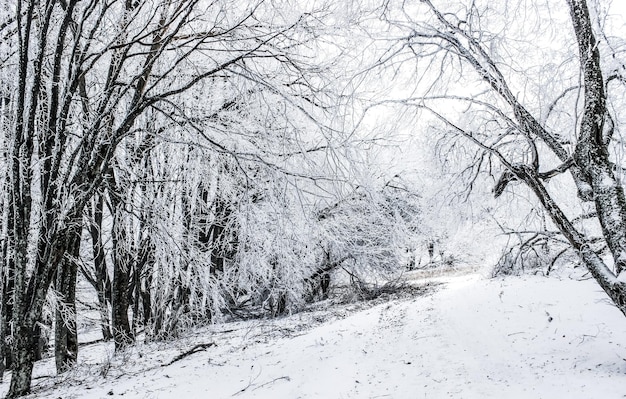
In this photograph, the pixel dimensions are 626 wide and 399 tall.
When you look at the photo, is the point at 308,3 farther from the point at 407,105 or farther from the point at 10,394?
the point at 10,394

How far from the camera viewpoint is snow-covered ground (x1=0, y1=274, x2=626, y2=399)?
15.7 feet

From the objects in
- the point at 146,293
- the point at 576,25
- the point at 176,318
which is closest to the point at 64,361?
the point at 176,318

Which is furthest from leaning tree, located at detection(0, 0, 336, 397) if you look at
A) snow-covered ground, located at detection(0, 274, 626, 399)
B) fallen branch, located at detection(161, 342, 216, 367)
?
fallen branch, located at detection(161, 342, 216, 367)

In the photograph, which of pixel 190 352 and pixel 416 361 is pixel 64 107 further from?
pixel 416 361

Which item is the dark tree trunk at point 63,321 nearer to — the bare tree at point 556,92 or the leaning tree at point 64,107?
the leaning tree at point 64,107

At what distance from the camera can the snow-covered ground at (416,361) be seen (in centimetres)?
478

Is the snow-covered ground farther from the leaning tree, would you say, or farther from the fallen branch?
the leaning tree

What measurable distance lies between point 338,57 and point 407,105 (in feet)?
3.36

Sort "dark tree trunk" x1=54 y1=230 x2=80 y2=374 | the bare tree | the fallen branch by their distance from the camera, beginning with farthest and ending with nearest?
"dark tree trunk" x1=54 y1=230 x2=80 y2=374
the fallen branch
the bare tree

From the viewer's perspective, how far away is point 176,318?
10.1 metres

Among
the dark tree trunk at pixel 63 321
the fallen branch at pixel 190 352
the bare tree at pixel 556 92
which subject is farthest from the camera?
the dark tree trunk at pixel 63 321

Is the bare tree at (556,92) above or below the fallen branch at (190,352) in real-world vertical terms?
above

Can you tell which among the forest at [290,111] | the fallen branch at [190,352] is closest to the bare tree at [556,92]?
the forest at [290,111]

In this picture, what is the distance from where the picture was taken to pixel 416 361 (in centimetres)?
603
